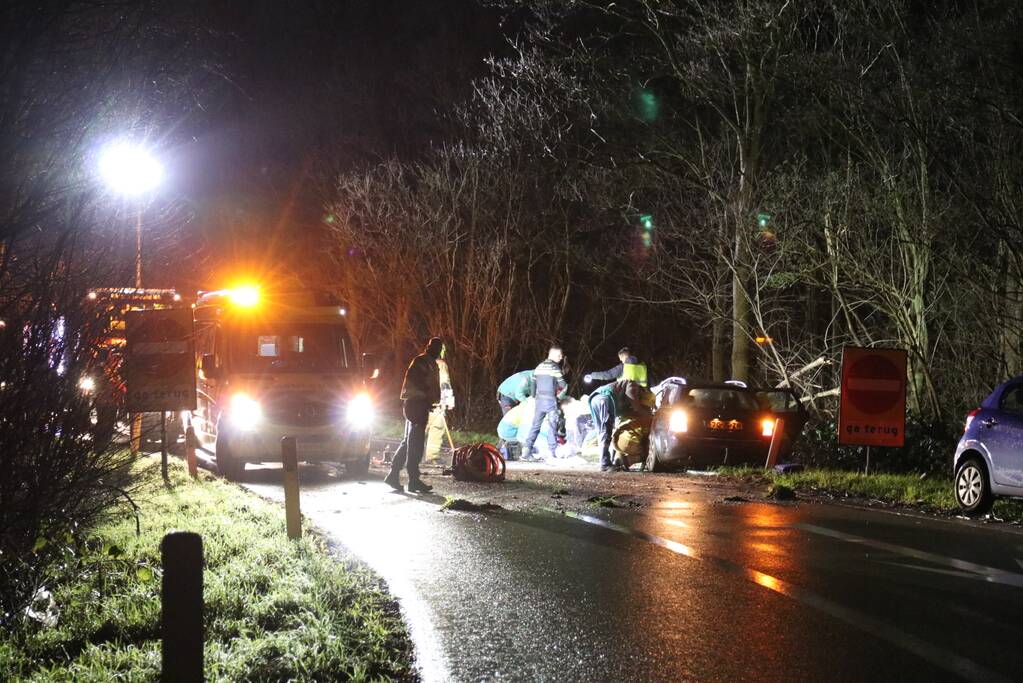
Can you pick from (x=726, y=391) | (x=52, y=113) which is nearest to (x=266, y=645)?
(x=52, y=113)

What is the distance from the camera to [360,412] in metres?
17.2

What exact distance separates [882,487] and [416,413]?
19.4ft

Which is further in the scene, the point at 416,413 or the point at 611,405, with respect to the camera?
the point at 611,405

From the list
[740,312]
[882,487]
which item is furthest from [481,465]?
[740,312]

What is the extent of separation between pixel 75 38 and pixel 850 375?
1083 centimetres

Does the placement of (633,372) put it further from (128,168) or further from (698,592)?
(128,168)

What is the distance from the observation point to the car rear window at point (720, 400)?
17.7 meters

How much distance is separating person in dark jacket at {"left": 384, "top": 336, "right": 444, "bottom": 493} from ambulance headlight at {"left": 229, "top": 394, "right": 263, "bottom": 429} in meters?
2.59

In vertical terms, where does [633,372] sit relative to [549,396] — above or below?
above

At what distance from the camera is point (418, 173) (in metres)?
31.3

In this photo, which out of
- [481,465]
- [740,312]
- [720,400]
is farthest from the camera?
[740,312]

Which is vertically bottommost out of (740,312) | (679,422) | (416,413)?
(679,422)

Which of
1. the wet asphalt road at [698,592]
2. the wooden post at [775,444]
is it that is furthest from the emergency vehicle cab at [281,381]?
the wooden post at [775,444]

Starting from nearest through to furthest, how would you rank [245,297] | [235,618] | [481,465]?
[235,618]
[481,465]
[245,297]
